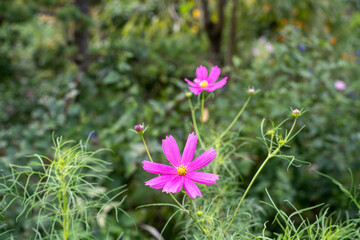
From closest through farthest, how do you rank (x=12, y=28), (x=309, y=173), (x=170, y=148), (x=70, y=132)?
(x=170, y=148) < (x=70, y=132) < (x=309, y=173) < (x=12, y=28)

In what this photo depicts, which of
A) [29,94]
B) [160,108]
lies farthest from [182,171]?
[29,94]

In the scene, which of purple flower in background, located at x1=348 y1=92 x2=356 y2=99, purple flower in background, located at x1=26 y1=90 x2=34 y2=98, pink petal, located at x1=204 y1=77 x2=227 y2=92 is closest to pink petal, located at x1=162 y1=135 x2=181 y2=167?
pink petal, located at x1=204 y1=77 x2=227 y2=92

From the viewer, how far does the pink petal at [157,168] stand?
1.36 feet

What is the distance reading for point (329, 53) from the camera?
9.25 ft

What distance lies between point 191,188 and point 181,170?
0.03 metres

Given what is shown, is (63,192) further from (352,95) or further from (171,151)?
(352,95)

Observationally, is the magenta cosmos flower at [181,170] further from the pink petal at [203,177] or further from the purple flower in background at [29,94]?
the purple flower in background at [29,94]

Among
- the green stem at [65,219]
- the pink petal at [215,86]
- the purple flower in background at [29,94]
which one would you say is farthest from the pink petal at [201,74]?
the purple flower in background at [29,94]

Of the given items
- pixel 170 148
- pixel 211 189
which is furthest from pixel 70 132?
pixel 170 148

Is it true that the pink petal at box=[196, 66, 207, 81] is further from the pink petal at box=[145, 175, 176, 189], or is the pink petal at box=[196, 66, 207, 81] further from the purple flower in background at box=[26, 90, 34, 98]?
the purple flower in background at box=[26, 90, 34, 98]

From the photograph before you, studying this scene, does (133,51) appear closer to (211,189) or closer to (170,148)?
(211,189)

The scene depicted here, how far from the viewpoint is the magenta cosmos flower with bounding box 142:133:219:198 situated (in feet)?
1.36

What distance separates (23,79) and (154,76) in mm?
1280

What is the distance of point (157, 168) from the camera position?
16.6 inches
